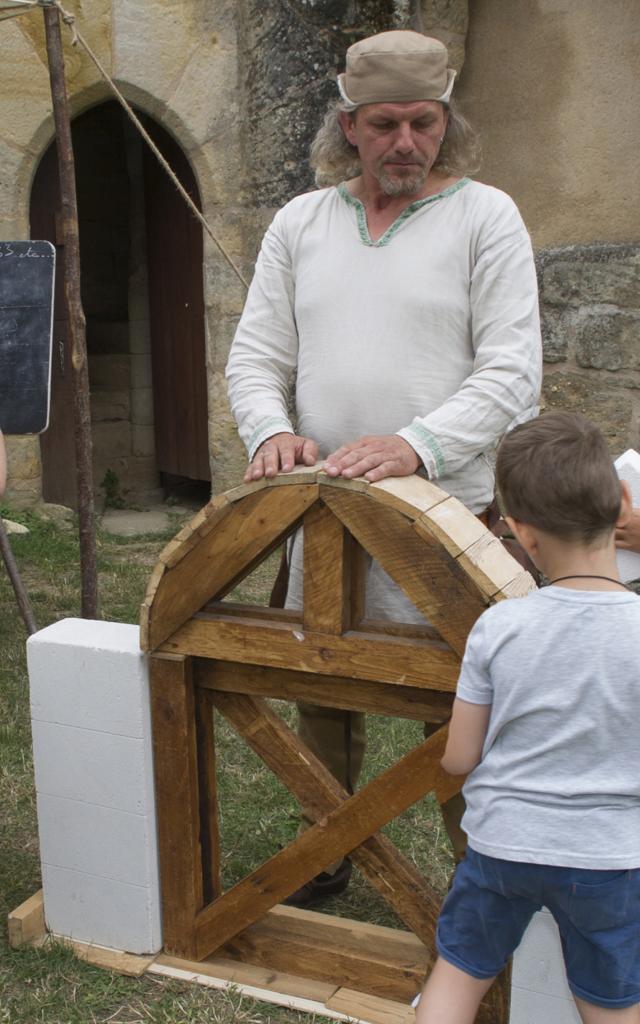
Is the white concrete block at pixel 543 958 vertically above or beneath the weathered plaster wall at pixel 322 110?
beneath

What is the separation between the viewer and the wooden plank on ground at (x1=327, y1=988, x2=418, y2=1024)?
2098 mm

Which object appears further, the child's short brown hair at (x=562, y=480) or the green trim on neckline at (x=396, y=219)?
the green trim on neckline at (x=396, y=219)

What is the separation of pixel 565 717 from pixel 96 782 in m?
1.17

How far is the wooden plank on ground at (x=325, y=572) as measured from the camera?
1.96 metres

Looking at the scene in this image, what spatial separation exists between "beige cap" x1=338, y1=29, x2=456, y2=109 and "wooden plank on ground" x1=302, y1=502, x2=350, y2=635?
850mm

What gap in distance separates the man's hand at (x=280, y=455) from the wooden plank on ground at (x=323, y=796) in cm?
49

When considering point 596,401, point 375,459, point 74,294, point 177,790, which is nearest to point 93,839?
point 177,790

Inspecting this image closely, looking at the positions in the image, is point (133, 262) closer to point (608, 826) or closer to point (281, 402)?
point (281, 402)

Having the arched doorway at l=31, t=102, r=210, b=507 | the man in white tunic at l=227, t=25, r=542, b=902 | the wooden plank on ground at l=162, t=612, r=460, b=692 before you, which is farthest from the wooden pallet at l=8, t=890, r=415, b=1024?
the arched doorway at l=31, t=102, r=210, b=507

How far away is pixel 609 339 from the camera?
4.91 m

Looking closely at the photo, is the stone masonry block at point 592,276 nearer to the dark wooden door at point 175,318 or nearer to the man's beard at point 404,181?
the dark wooden door at point 175,318

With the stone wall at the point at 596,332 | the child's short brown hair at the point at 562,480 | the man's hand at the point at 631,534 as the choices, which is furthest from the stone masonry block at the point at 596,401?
the child's short brown hair at the point at 562,480

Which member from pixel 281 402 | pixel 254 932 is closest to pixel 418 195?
pixel 281 402

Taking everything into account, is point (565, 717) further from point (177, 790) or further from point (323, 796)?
point (177, 790)
